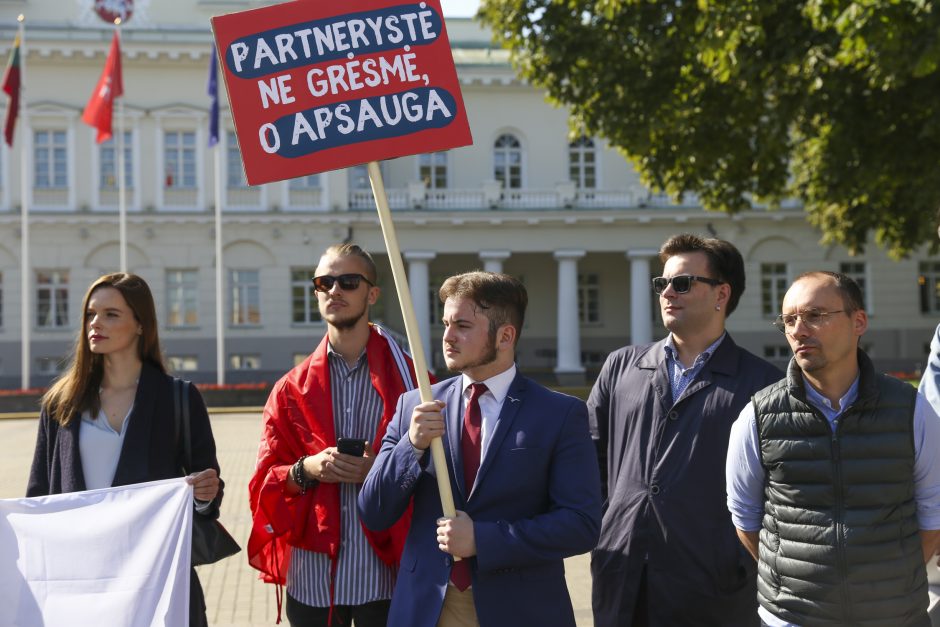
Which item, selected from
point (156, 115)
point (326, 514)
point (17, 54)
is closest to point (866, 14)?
point (326, 514)

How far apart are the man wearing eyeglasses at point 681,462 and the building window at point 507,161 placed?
1285 inches

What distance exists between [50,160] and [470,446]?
109ft

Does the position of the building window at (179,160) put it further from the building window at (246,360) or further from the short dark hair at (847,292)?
the short dark hair at (847,292)

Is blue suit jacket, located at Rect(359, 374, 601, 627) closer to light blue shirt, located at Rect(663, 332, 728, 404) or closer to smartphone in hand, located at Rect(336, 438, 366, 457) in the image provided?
smartphone in hand, located at Rect(336, 438, 366, 457)

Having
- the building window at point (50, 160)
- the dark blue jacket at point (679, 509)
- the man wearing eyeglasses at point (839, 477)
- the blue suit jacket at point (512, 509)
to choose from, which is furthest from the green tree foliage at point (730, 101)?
the building window at point (50, 160)

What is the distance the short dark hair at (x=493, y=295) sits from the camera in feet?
10.3

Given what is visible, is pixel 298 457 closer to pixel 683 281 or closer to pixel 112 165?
pixel 683 281

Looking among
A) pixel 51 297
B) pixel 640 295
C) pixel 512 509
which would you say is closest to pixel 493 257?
pixel 640 295

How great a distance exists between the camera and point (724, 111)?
648 inches

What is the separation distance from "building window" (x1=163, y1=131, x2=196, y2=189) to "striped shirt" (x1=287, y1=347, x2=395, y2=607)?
102 ft

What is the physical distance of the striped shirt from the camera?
153 inches

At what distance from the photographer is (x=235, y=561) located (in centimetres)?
790

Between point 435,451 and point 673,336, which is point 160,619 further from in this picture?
point 673,336

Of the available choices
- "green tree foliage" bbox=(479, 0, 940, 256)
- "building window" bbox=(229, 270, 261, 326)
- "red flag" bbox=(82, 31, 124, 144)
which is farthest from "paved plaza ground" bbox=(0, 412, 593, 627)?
"building window" bbox=(229, 270, 261, 326)
